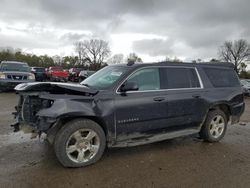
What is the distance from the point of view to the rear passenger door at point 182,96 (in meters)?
5.04

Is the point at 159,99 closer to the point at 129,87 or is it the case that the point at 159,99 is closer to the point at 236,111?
the point at 129,87

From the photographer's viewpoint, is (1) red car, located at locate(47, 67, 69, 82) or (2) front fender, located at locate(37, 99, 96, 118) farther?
(1) red car, located at locate(47, 67, 69, 82)

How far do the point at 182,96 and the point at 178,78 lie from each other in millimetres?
399

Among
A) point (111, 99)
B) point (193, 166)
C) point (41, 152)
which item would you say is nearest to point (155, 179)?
point (193, 166)

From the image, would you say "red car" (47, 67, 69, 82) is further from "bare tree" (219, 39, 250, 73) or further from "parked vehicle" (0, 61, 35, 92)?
"bare tree" (219, 39, 250, 73)

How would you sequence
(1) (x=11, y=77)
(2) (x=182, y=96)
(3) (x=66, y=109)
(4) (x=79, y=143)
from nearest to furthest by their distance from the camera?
1. (3) (x=66, y=109)
2. (4) (x=79, y=143)
3. (2) (x=182, y=96)
4. (1) (x=11, y=77)

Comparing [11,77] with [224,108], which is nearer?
[224,108]

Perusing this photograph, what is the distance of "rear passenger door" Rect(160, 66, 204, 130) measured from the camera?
5039 mm

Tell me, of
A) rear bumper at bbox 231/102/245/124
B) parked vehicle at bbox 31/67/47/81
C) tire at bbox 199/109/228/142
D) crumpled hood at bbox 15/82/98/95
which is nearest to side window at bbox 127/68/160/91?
crumpled hood at bbox 15/82/98/95

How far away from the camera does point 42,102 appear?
164 inches

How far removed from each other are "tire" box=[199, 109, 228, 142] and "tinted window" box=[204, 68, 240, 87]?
2.21ft

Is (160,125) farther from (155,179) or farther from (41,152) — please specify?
(41,152)

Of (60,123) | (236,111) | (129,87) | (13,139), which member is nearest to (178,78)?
(129,87)

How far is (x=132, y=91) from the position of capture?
457cm
